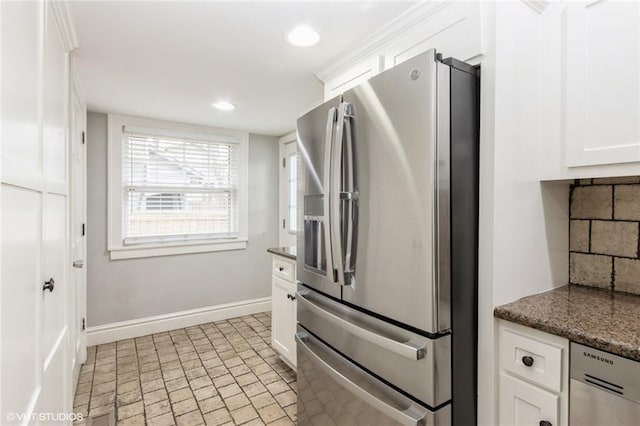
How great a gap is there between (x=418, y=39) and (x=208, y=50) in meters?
1.16

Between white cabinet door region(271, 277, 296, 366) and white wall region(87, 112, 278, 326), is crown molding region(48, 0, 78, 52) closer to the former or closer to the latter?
white wall region(87, 112, 278, 326)

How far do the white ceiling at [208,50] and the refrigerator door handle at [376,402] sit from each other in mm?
1650

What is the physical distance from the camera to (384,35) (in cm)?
164

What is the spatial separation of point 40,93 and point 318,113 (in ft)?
3.54

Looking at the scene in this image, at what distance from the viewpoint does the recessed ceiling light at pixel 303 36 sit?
64.8 inches

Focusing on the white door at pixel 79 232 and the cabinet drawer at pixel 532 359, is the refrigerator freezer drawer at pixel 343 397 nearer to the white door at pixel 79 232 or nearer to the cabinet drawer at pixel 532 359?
the cabinet drawer at pixel 532 359

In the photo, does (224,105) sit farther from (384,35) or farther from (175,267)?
(175,267)

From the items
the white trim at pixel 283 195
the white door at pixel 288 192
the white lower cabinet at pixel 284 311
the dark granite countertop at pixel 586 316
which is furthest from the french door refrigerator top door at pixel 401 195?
the white trim at pixel 283 195

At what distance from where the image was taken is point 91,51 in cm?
187

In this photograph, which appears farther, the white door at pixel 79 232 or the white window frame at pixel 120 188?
the white window frame at pixel 120 188

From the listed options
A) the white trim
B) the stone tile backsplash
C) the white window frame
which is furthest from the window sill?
the stone tile backsplash

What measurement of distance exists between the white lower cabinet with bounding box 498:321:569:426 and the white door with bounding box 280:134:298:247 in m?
2.92

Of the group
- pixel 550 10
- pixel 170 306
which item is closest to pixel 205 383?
pixel 170 306

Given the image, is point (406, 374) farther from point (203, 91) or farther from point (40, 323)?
point (203, 91)
